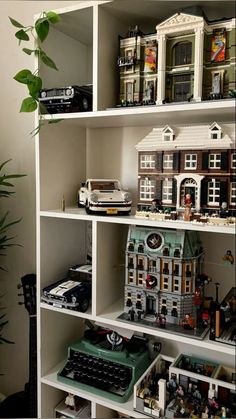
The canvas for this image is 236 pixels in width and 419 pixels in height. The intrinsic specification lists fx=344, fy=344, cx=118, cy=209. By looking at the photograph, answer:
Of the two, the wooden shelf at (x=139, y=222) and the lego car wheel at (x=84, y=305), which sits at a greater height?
the wooden shelf at (x=139, y=222)

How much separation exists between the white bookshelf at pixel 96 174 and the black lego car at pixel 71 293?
3 centimetres

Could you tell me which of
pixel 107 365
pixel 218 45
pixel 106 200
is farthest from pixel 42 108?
pixel 107 365

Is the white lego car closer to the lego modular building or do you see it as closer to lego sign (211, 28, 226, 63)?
the lego modular building

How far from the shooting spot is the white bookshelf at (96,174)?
1.10 m

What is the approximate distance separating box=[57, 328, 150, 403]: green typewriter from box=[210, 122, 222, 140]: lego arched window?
0.81 m

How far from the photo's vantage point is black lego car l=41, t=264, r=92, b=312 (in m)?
1.21

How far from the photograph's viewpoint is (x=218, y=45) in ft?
3.36

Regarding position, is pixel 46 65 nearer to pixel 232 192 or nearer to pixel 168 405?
pixel 232 192

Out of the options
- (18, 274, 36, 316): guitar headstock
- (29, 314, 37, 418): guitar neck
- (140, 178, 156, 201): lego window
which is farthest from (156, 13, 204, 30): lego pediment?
(29, 314, 37, 418): guitar neck

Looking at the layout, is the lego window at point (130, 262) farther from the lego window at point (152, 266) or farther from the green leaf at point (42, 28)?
the green leaf at point (42, 28)

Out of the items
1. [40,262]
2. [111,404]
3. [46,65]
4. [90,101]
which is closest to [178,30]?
[90,101]

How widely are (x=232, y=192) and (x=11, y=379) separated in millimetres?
1454

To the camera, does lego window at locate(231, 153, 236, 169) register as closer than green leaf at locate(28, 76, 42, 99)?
Yes

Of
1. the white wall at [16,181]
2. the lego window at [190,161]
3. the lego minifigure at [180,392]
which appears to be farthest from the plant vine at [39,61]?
the lego minifigure at [180,392]
